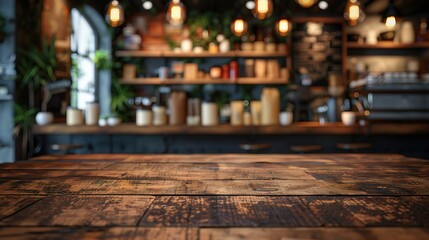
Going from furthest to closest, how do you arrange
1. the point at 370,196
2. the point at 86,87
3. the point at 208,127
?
the point at 86,87 < the point at 208,127 < the point at 370,196

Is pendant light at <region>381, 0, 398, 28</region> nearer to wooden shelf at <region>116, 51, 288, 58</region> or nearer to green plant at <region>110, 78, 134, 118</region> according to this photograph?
wooden shelf at <region>116, 51, 288, 58</region>

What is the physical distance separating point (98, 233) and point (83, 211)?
0.17 meters

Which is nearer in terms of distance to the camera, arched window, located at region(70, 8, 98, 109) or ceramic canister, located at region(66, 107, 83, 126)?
ceramic canister, located at region(66, 107, 83, 126)

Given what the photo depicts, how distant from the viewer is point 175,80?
6895 mm

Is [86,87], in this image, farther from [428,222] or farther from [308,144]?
[428,222]

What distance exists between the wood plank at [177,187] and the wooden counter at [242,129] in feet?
9.73

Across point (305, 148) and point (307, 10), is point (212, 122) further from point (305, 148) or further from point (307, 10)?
point (307, 10)

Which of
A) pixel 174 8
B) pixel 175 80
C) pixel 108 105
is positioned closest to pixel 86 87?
pixel 108 105

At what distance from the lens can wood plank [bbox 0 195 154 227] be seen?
2.65 feet

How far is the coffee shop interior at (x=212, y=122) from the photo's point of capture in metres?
0.86

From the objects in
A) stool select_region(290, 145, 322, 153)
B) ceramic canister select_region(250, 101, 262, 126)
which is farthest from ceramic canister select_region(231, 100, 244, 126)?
stool select_region(290, 145, 322, 153)

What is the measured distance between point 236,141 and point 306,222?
3836mm

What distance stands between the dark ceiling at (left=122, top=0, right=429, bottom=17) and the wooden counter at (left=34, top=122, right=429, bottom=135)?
3.36 m

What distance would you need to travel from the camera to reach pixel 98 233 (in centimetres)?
74
